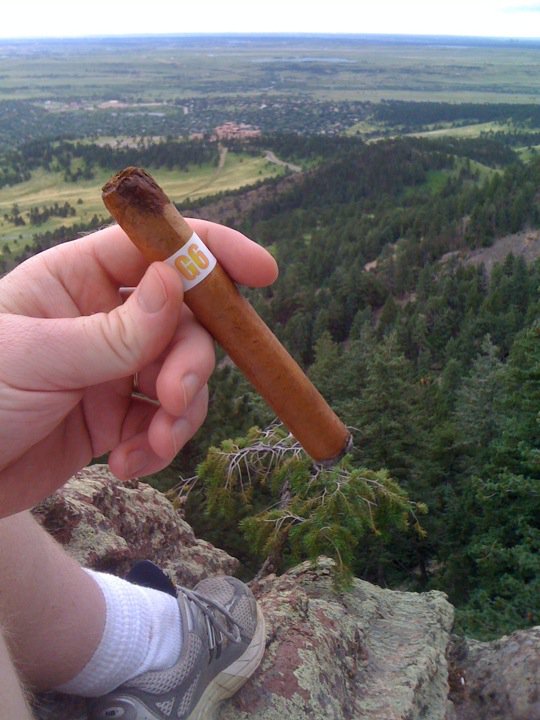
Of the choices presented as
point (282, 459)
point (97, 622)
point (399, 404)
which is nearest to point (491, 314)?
point (399, 404)

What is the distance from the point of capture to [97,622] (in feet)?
10.3

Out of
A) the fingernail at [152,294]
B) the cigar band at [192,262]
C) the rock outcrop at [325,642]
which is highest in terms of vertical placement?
the cigar band at [192,262]

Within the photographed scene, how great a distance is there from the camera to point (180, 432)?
2.56 m

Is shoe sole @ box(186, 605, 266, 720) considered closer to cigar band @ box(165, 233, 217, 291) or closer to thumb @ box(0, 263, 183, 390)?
thumb @ box(0, 263, 183, 390)

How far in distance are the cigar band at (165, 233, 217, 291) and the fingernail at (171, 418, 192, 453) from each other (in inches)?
23.5

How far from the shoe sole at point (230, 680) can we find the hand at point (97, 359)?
152cm

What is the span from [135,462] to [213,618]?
1.46m

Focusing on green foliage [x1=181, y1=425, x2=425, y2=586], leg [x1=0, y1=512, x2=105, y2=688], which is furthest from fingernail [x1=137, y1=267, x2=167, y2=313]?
green foliage [x1=181, y1=425, x2=425, y2=586]

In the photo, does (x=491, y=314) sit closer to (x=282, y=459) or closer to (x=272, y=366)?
(x=282, y=459)

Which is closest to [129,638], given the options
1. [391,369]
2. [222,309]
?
[222,309]

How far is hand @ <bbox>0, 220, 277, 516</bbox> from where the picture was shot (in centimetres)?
226

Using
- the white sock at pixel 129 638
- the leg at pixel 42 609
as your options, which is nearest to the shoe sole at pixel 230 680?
the white sock at pixel 129 638

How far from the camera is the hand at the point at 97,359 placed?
226 centimetres

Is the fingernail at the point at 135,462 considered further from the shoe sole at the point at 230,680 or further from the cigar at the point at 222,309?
the shoe sole at the point at 230,680
